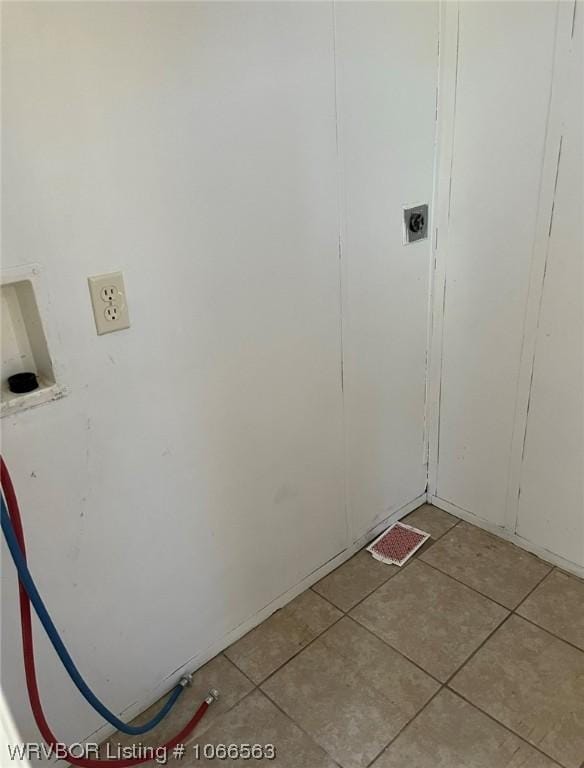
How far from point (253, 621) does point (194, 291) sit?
0.99 m

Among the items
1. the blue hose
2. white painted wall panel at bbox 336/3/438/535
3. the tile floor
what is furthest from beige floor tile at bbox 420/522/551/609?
the blue hose

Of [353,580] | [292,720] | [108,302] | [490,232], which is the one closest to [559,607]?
[353,580]

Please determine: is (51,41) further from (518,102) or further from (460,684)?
(460,684)

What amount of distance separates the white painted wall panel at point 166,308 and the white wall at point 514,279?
0.46 metres

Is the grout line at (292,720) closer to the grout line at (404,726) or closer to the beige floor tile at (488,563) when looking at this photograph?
the grout line at (404,726)

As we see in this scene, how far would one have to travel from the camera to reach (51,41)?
0.99m

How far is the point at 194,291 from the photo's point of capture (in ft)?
4.28

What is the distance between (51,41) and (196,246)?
443 millimetres

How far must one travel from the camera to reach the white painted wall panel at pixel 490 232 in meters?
1.51

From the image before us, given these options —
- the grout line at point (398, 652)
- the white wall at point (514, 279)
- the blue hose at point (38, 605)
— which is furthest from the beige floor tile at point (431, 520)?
the blue hose at point (38, 605)

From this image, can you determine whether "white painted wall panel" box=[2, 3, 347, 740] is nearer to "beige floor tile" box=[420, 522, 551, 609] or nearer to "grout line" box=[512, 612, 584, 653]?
"beige floor tile" box=[420, 522, 551, 609]

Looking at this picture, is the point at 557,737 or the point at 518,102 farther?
the point at 518,102

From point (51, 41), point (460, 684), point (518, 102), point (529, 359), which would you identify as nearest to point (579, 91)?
point (518, 102)

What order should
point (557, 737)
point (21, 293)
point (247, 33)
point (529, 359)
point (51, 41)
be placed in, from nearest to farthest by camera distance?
point (51, 41) → point (21, 293) → point (247, 33) → point (557, 737) → point (529, 359)
